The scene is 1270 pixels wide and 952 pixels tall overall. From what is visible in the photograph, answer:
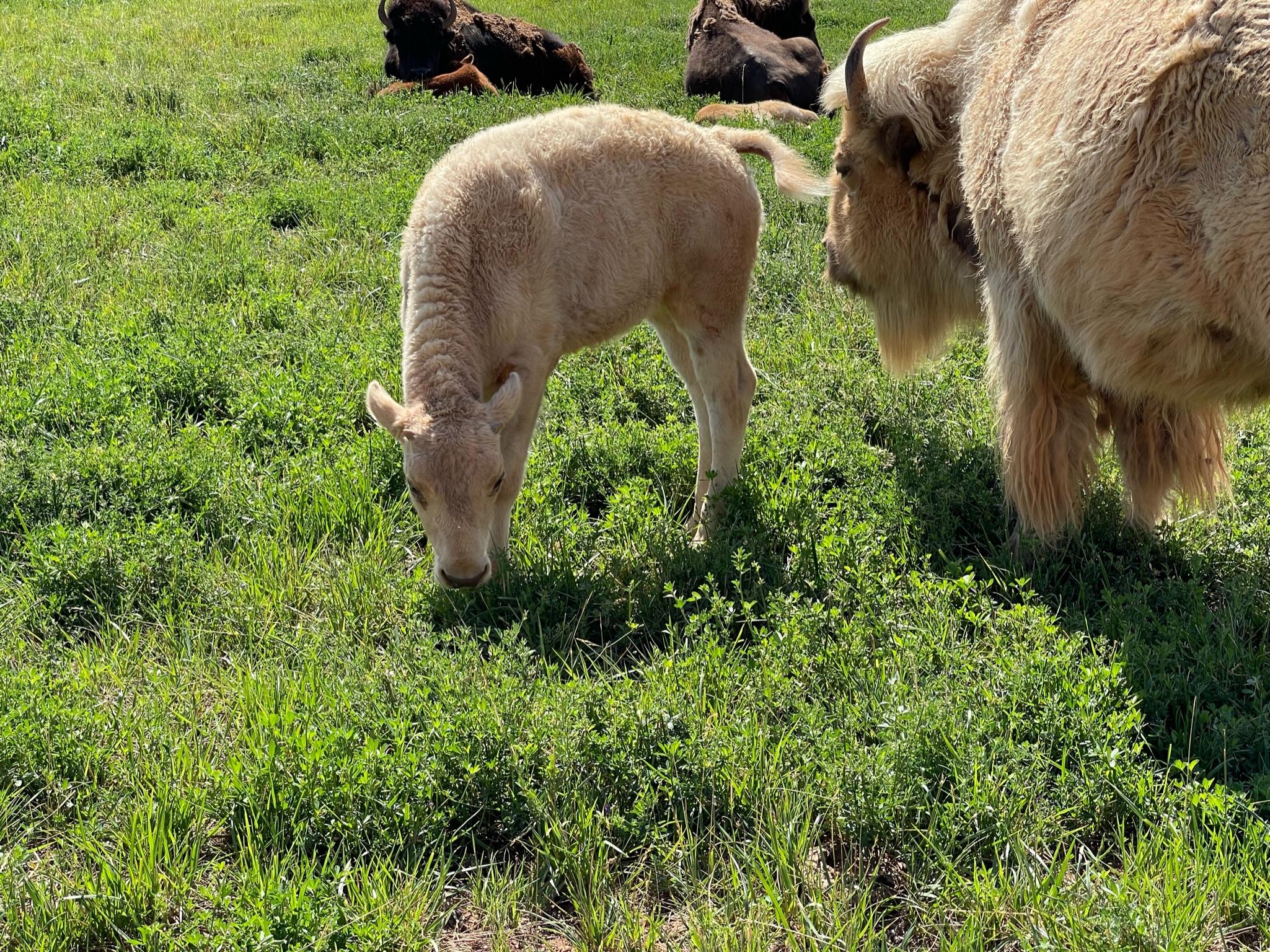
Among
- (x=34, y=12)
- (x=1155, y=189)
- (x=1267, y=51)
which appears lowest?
(x=34, y=12)

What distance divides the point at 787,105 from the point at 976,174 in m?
8.46

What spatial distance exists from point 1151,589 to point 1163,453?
25.0 inches

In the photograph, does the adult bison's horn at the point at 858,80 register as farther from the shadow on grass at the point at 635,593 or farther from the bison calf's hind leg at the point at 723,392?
the shadow on grass at the point at 635,593

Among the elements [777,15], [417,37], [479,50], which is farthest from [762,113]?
[777,15]

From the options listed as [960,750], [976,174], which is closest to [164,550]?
[960,750]

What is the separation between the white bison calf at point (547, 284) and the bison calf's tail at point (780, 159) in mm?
11

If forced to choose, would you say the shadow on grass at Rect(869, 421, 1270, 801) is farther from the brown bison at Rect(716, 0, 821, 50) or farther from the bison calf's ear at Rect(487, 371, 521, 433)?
the brown bison at Rect(716, 0, 821, 50)

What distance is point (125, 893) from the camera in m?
2.88

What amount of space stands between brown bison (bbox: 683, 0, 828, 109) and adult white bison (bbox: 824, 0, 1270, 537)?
8.35 m

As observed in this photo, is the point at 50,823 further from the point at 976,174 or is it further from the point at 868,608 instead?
the point at 976,174

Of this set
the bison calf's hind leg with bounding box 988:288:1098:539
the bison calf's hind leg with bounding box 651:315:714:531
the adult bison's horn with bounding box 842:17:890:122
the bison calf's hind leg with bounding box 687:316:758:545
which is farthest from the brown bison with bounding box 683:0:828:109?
the bison calf's hind leg with bounding box 988:288:1098:539

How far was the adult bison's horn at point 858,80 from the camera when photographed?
5.12 metres

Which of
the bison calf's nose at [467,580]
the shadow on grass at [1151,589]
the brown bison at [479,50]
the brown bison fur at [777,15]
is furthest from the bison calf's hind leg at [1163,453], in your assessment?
the brown bison fur at [777,15]

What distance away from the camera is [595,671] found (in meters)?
4.00
